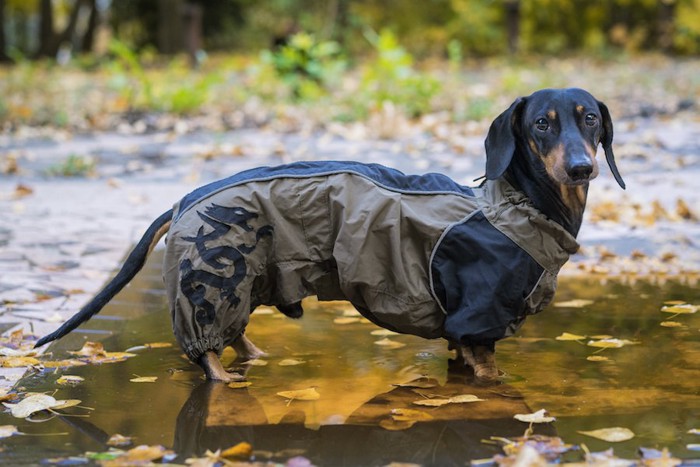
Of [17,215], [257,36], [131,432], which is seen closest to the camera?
[131,432]

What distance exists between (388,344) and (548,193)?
114 centimetres

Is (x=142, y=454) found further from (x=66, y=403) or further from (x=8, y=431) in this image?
(x=66, y=403)

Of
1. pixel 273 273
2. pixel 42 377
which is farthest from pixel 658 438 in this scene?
pixel 42 377

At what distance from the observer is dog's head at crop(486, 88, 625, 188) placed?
379 centimetres

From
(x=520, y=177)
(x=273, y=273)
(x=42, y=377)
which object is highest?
(x=520, y=177)

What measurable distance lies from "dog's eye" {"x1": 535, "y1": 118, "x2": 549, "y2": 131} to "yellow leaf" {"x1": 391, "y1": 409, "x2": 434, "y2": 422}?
3.89 feet

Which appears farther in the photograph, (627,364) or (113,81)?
(113,81)

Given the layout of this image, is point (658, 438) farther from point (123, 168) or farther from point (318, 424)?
point (123, 168)

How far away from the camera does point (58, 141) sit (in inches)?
468

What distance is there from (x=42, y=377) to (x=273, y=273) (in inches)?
41.1

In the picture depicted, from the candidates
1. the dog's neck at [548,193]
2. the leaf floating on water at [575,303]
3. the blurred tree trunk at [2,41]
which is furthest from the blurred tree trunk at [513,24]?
the dog's neck at [548,193]

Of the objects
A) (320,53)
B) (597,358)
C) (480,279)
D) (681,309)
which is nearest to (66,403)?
(480,279)

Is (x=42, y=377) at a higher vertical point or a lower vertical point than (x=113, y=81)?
lower

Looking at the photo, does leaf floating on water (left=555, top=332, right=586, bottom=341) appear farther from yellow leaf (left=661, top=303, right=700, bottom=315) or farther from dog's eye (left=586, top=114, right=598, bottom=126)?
dog's eye (left=586, top=114, right=598, bottom=126)
